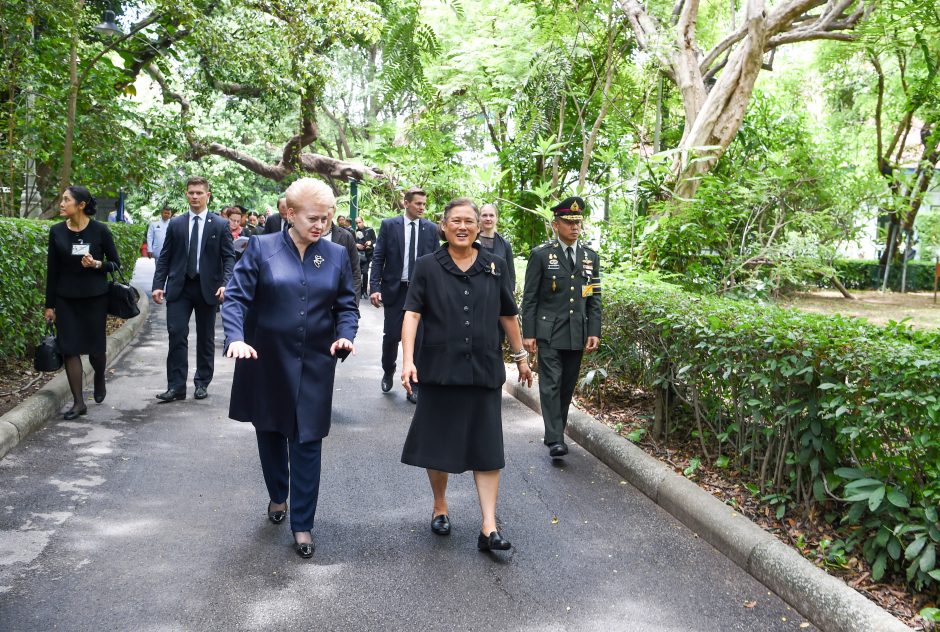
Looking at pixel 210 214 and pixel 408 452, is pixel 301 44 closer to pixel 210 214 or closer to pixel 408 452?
pixel 210 214

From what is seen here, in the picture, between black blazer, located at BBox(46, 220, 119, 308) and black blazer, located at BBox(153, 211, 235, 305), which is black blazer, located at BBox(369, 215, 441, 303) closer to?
black blazer, located at BBox(153, 211, 235, 305)

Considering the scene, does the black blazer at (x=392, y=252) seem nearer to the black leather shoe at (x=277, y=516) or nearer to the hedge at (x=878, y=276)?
the black leather shoe at (x=277, y=516)

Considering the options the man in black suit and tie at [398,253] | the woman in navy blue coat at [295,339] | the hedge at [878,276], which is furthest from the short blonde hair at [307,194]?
the hedge at [878,276]

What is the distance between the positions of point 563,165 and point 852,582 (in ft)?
32.4

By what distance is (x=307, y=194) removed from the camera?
447 cm

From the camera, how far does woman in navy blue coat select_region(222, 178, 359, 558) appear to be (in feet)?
14.7

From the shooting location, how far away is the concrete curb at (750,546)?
12.1 feet

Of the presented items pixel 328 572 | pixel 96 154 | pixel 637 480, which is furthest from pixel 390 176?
pixel 328 572

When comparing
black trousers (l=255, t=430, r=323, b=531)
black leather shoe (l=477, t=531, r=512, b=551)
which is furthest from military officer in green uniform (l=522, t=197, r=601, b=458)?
black trousers (l=255, t=430, r=323, b=531)

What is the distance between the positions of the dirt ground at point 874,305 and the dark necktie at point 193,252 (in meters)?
13.5

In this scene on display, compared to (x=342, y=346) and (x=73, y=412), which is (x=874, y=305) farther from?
(x=342, y=346)

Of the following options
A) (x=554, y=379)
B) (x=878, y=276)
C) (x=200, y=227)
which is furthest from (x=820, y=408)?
(x=878, y=276)

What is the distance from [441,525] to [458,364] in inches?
39.2

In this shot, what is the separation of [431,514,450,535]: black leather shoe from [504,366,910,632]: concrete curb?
58.5 inches
